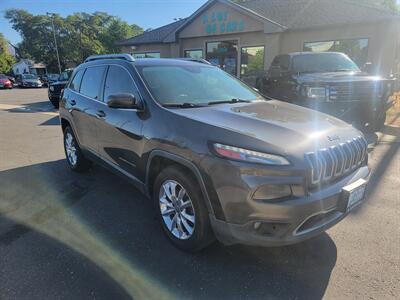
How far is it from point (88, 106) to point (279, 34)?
39.8 ft

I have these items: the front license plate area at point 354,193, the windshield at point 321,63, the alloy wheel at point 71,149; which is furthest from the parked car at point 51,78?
the front license plate area at point 354,193

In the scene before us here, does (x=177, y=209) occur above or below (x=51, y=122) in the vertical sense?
above

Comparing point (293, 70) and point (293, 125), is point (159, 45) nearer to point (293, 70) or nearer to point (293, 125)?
point (293, 70)

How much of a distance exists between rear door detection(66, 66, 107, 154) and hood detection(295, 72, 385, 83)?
15.5 ft

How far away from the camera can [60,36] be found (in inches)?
2263

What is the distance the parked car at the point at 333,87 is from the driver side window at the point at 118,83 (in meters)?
4.65

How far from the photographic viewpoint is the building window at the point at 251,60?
15.2 meters

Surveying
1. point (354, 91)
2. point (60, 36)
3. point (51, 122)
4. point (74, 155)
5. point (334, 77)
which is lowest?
point (51, 122)

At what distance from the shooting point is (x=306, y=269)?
104 inches

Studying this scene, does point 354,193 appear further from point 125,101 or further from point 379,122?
point 379,122

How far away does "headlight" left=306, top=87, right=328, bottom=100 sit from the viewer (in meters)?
6.66

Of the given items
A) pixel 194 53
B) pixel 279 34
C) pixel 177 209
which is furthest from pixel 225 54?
pixel 177 209

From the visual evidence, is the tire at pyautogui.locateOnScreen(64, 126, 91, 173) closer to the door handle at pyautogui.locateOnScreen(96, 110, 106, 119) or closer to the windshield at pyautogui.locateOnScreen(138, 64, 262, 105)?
the door handle at pyautogui.locateOnScreen(96, 110, 106, 119)

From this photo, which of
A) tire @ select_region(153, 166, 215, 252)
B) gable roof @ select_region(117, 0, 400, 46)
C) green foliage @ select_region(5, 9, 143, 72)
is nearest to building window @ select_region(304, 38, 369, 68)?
gable roof @ select_region(117, 0, 400, 46)
